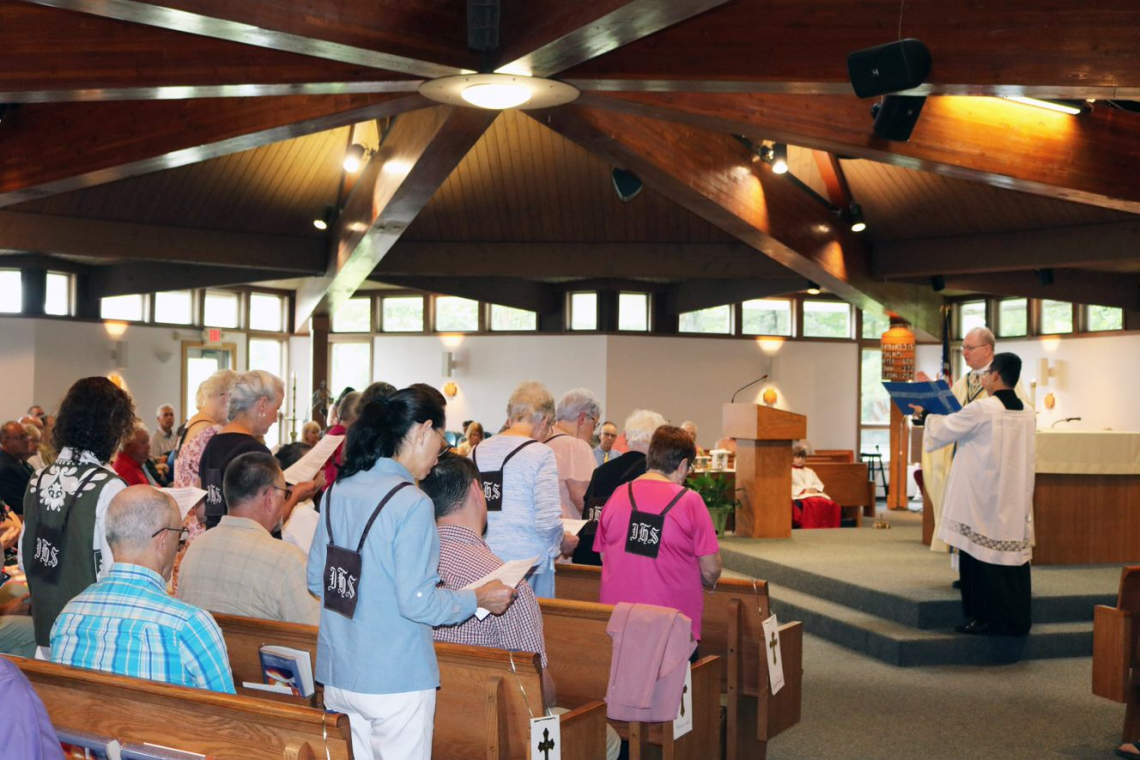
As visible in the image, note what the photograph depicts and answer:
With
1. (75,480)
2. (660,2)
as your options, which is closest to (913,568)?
(660,2)

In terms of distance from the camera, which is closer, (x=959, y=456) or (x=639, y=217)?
(x=959, y=456)

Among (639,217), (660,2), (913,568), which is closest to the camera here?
(660,2)

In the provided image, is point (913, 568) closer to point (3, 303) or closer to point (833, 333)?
point (833, 333)

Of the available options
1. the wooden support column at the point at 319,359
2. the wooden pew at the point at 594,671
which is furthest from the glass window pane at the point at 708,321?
the wooden pew at the point at 594,671

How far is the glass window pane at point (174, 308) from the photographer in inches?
598

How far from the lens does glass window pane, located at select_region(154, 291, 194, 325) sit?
598 inches

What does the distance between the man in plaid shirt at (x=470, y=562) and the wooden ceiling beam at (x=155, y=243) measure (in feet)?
28.3

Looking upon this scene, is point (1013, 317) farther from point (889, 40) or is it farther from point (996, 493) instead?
point (889, 40)

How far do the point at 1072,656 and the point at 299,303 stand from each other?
35.9 feet

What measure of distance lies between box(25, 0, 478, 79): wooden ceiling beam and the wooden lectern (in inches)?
164

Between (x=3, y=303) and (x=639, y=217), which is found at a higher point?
(x=639, y=217)

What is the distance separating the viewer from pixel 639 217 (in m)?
12.0

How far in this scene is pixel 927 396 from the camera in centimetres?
604

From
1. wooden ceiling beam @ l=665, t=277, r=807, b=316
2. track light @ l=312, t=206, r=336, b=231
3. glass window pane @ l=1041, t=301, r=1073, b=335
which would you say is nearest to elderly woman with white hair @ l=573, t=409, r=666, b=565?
track light @ l=312, t=206, r=336, b=231
